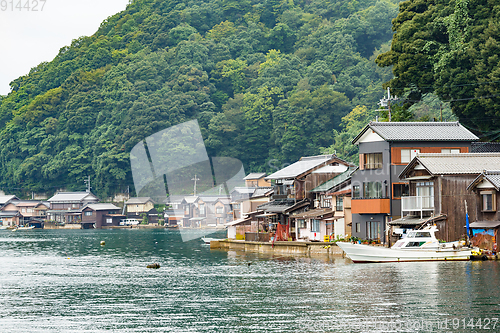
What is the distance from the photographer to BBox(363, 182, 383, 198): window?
149 ft

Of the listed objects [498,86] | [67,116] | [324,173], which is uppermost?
[67,116]

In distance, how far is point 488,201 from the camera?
3794cm

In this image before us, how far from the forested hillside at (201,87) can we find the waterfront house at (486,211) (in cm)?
7157

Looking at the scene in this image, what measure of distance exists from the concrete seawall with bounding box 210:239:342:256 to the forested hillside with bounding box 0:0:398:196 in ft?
178

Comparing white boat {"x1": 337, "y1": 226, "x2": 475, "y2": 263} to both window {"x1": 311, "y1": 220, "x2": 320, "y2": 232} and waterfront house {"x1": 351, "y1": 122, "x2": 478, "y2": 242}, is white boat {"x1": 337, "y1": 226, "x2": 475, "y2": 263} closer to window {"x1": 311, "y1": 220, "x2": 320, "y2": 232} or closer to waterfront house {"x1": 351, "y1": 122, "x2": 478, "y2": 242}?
waterfront house {"x1": 351, "y1": 122, "x2": 478, "y2": 242}

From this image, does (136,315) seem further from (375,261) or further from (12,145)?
(12,145)

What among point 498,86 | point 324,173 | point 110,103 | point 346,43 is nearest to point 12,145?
point 110,103

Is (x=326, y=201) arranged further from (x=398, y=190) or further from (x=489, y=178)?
(x=489, y=178)

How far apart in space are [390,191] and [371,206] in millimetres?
1753

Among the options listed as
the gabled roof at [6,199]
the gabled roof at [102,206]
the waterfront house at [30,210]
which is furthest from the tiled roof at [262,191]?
the gabled roof at [6,199]

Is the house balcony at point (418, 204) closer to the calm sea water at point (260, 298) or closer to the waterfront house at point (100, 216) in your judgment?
the calm sea water at point (260, 298)

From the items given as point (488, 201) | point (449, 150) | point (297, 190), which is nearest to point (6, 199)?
point (297, 190)

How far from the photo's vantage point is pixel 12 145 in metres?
163

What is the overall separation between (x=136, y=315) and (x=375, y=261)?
763 inches
